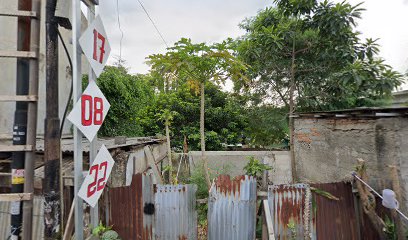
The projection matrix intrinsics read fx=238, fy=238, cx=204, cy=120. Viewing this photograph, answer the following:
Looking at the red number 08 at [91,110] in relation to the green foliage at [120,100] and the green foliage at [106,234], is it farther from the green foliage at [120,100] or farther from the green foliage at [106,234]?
the green foliage at [120,100]

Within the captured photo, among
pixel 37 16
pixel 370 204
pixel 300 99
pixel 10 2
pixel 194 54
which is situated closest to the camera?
pixel 37 16

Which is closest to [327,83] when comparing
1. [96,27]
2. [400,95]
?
[400,95]

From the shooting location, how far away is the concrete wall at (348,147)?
364 cm

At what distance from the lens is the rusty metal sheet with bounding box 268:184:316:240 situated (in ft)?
11.6

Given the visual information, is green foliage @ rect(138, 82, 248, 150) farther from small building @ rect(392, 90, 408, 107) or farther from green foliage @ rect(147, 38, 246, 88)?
small building @ rect(392, 90, 408, 107)

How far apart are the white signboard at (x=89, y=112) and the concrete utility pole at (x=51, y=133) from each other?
0.35m

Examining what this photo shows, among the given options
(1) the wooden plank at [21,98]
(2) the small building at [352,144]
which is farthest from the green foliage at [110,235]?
(2) the small building at [352,144]

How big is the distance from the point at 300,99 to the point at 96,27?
27.3 ft

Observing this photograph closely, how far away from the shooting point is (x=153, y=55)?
5023 millimetres

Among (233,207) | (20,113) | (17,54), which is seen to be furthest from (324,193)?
(17,54)

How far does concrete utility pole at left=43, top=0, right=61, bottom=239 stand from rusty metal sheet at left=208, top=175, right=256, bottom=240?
2136mm

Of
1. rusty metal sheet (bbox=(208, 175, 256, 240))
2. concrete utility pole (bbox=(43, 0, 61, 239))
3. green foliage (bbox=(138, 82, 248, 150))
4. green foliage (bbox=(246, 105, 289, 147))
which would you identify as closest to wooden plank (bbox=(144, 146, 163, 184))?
rusty metal sheet (bbox=(208, 175, 256, 240))

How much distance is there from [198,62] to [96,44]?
3254mm

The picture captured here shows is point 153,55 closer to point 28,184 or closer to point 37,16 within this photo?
point 37,16
